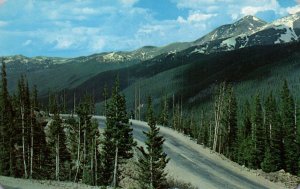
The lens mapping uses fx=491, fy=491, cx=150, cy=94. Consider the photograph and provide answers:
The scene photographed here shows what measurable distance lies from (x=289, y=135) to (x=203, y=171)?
47130 millimetres

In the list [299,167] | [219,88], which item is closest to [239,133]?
[299,167]

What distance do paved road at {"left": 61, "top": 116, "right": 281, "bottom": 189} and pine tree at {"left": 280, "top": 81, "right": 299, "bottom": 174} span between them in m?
32.4

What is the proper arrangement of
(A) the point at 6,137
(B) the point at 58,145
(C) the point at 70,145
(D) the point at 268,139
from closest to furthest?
(B) the point at 58,145, (A) the point at 6,137, (C) the point at 70,145, (D) the point at 268,139

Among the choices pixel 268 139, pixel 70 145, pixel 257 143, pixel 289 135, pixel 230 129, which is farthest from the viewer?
pixel 230 129

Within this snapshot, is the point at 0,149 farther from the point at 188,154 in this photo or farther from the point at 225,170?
the point at 225,170

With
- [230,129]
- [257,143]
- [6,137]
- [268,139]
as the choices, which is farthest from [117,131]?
[230,129]

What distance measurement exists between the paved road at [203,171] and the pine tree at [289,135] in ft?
106

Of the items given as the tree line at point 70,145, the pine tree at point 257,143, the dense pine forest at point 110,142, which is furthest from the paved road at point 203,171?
the pine tree at point 257,143

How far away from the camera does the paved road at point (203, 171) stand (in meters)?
59.5

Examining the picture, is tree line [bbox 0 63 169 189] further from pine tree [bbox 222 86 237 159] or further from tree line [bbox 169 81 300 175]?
pine tree [bbox 222 86 237 159]

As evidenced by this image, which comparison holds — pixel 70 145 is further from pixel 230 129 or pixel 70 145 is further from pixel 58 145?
pixel 230 129

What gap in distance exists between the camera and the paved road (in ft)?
195

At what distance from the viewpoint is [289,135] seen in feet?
346

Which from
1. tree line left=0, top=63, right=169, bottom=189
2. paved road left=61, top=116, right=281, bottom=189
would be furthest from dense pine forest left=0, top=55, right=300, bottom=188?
paved road left=61, top=116, right=281, bottom=189
